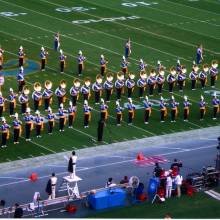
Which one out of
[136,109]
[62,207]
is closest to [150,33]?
[136,109]

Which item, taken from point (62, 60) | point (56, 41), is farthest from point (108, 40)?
point (62, 60)

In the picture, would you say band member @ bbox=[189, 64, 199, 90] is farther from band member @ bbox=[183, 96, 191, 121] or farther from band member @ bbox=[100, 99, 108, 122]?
band member @ bbox=[100, 99, 108, 122]

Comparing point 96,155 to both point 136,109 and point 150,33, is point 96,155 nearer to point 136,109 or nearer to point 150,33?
point 136,109

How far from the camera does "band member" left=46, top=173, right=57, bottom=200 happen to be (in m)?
25.2

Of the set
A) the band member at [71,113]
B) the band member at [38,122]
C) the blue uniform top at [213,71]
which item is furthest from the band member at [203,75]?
the band member at [38,122]

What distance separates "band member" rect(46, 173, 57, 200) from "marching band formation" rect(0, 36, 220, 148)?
173 inches

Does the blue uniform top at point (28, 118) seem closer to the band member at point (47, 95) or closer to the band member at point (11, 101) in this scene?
the band member at point (11, 101)

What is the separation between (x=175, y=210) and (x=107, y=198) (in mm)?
1905

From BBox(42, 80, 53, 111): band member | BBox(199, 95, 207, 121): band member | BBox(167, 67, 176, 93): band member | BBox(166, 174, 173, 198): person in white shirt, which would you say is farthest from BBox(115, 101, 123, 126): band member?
BBox(166, 174, 173, 198): person in white shirt

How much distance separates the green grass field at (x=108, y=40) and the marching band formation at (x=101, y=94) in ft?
1.02

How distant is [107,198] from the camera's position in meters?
25.0

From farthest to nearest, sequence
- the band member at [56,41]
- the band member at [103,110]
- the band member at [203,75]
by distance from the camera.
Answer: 1. the band member at [56,41]
2. the band member at [203,75]
3. the band member at [103,110]

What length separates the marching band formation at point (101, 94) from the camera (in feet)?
101

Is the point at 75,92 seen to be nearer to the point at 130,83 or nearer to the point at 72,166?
the point at 130,83
